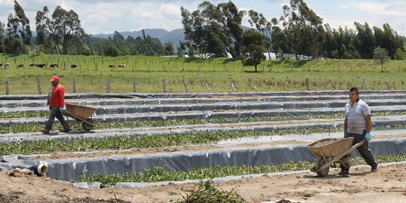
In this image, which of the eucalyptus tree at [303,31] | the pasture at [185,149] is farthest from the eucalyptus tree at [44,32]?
the pasture at [185,149]

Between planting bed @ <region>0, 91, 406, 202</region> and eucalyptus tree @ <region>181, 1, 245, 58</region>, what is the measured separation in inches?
2244

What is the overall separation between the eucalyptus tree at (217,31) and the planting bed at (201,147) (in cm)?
5701

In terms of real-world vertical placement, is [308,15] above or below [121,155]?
above

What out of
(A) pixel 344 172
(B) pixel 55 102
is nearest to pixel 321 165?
(A) pixel 344 172

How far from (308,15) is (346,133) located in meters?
73.8

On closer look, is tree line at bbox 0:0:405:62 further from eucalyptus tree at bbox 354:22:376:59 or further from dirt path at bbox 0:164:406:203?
dirt path at bbox 0:164:406:203

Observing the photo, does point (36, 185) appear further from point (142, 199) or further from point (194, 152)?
point (194, 152)

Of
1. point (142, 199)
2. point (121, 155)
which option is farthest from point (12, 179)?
point (121, 155)

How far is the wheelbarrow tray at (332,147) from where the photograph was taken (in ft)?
36.9

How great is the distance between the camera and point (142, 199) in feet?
30.1

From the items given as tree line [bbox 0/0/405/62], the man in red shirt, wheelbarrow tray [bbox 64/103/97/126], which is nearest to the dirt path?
the man in red shirt

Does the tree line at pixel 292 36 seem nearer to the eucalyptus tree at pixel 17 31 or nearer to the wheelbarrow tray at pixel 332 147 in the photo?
the eucalyptus tree at pixel 17 31

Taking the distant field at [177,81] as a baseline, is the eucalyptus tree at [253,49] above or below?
above

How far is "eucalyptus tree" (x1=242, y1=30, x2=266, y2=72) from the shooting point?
6178cm
